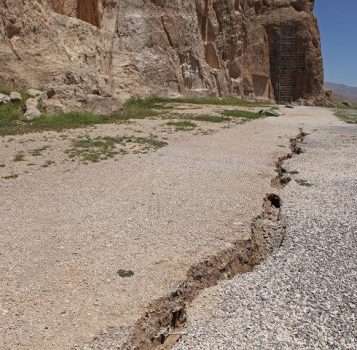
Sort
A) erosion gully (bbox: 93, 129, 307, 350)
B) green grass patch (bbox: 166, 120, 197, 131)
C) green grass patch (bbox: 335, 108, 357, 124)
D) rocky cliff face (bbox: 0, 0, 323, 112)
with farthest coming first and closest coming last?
green grass patch (bbox: 335, 108, 357, 124) < rocky cliff face (bbox: 0, 0, 323, 112) < green grass patch (bbox: 166, 120, 197, 131) < erosion gully (bbox: 93, 129, 307, 350)

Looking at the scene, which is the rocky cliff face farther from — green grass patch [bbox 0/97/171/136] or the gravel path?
the gravel path

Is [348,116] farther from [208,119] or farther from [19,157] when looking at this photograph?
[19,157]

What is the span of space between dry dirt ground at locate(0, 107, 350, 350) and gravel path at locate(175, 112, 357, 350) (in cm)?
60

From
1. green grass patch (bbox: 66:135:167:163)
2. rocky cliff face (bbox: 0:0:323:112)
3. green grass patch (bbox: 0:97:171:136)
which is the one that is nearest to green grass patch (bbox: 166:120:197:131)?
green grass patch (bbox: 0:97:171:136)

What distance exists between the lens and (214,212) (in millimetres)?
6910

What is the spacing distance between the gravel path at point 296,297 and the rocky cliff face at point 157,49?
1364 cm

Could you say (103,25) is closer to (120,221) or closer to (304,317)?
(120,221)

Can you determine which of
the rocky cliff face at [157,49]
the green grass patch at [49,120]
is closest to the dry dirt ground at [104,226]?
the green grass patch at [49,120]

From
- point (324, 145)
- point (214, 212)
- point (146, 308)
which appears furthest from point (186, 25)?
point (146, 308)

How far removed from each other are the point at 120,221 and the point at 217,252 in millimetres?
1755

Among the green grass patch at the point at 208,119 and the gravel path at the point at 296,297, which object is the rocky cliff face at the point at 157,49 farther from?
the gravel path at the point at 296,297

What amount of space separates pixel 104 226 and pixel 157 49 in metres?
26.7

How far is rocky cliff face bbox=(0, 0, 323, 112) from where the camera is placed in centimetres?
1923

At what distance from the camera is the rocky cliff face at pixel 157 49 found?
1923 centimetres
